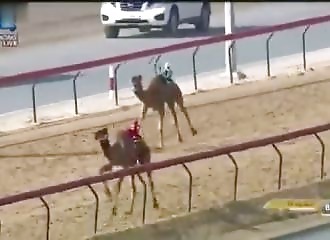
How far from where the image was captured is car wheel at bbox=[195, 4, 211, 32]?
26.6 metres

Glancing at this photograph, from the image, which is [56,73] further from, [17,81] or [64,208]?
[64,208]

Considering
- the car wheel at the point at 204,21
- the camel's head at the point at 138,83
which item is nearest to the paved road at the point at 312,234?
the camel's head at the point at 138,83

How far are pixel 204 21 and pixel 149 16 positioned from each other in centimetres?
151

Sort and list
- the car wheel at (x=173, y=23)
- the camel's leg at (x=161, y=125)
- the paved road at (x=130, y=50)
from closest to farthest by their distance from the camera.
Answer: the camel's leg at (x=161, y=125), the paved road at (x=130, y=50), the car wheel at (x=173, y=23)

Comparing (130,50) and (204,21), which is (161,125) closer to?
(130,50)

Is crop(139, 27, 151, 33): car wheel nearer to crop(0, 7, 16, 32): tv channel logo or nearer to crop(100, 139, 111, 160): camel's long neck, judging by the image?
crop(0, 7, 16, 32): tv channel logo

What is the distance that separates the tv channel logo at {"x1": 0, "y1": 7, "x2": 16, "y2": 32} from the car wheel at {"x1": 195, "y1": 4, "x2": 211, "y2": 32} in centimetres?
415

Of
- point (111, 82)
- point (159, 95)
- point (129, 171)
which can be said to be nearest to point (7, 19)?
point (111, 82)

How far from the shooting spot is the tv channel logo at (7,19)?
2464cm

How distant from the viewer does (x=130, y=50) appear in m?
23.0

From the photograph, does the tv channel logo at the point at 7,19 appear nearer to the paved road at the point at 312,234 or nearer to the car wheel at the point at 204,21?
the car wheel at the point at 204,21

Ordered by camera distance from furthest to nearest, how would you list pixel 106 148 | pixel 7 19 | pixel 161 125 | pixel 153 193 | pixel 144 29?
pixel 7 19
pixel 144 29
pixel 161 125
pixel 153 193
pixel 106 148

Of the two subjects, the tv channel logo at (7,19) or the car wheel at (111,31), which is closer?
the tv channel logo at (7,19)

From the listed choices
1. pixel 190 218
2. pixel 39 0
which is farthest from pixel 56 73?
pixel 39 0
